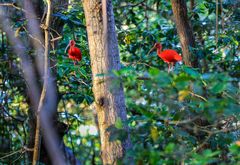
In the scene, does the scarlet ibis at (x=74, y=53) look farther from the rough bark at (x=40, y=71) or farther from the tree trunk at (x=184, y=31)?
the tree trunk at (x=184, y=31)

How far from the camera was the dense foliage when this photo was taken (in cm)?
207

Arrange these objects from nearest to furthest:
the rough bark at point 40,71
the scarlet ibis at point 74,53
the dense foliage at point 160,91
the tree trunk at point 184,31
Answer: the dense foliage at point 160,91, the scarlet ibis at point 74,53, the tree trunk at point 184,31, the rough bark at point 40,71

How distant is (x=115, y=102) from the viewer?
248 centimetres

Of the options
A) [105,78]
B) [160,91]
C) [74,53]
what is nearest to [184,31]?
[74,53]

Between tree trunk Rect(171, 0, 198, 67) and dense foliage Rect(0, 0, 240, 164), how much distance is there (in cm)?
7

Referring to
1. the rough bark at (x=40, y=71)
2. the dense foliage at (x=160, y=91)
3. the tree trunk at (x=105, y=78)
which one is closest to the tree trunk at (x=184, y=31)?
the dense foliage at (x=160, y=91)

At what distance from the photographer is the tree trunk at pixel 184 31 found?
381cm

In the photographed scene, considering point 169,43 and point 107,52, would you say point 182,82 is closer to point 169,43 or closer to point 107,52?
point 107,52

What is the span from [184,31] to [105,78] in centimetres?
156

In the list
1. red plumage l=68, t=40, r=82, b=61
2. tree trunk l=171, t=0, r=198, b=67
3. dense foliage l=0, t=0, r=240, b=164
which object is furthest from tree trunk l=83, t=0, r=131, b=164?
tree trunk l=171, t=0, r=198, b=67

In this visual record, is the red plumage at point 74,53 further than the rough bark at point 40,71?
No

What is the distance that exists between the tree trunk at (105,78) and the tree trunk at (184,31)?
1.31m

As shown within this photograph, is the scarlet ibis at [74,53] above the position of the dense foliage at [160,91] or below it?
above

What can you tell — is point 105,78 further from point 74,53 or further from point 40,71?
point 40,71
